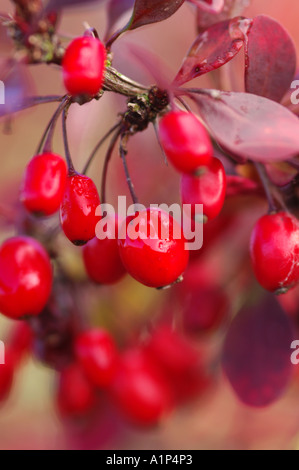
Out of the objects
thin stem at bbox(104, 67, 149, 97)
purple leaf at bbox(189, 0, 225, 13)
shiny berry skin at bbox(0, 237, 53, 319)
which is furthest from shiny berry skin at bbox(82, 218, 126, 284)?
purple leaf at bbox(189, 0, 225, 13)

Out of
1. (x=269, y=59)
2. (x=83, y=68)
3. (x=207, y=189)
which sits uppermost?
(x=269, y=59)

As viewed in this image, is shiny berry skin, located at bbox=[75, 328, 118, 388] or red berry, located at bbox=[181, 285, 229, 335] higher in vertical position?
red berry, located at bbox=[181, 285, 229, 335]

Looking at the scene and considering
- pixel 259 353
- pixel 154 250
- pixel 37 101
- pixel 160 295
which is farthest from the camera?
pixel 160 295

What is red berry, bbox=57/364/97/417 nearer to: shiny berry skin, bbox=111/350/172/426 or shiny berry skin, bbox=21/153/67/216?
shiny berry skin, bbox=111/350/172/426

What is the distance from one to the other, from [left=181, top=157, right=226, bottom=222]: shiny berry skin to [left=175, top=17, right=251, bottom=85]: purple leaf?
113 millimetres

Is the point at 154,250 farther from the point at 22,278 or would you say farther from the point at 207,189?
the point at 22,278

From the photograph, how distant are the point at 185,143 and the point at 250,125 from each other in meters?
0.09

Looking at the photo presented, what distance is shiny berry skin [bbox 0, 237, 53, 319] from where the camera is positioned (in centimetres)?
73

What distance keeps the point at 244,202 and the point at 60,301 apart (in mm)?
398

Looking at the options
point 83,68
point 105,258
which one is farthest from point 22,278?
point 83,68

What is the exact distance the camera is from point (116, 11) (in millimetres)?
790

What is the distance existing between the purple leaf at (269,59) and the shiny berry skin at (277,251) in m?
0.17
